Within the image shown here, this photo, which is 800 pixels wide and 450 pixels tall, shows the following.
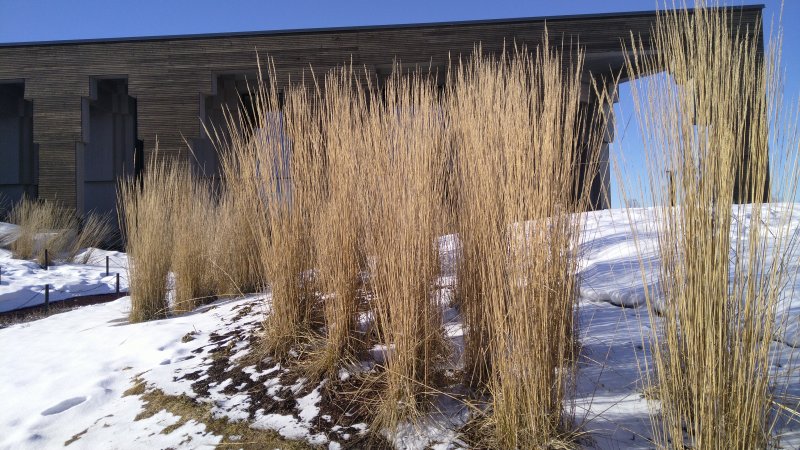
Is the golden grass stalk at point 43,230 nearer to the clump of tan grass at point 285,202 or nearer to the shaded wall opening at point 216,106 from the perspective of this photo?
the shaded wall opening at point 216,106

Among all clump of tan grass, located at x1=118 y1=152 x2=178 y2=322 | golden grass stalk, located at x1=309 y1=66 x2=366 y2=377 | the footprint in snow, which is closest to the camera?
Result: golden grass stalk, located at x1=309 y1=66 x2=366 y2=377

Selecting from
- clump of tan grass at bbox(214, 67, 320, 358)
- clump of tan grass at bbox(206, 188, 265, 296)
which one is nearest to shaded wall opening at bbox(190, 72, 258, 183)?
clump of tan grass at bbox(206, 188, 265, 296)

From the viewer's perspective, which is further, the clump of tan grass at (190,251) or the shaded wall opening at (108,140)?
the shaded wall opening at (108,140)

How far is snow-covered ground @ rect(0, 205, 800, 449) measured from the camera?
1.80 m

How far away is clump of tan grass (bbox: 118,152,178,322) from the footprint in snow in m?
1.46

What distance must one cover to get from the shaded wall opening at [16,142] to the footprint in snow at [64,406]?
10668mm

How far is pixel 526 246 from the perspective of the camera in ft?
5.34

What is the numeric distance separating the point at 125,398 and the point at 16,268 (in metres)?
5.87

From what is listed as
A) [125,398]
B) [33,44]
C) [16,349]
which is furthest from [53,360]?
[33,44]

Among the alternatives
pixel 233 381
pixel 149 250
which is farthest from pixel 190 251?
pixel 233 381

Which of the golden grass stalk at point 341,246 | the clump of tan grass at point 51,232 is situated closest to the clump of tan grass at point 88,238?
the clump of tan grass at point 51,232

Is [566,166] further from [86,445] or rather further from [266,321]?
[86,445]

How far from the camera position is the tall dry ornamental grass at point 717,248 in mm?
1286

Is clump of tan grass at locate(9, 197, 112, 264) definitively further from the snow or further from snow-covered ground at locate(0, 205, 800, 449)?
snow-covered ground at locate(0, 205, 800, 449)
